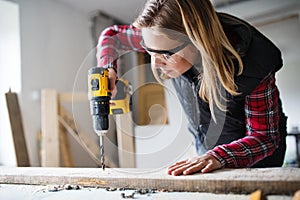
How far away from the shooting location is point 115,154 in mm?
1575

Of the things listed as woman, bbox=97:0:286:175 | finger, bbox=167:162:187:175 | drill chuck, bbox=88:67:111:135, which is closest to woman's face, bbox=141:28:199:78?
woman, bbox=97:0:286:175

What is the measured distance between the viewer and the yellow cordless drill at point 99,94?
0.91 meters

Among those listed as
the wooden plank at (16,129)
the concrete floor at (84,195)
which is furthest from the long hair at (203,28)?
the wooden plank at (16,129)

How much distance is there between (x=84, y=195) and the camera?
0.74 meters

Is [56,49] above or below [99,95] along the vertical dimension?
above

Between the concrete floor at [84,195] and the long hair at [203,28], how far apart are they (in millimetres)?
332

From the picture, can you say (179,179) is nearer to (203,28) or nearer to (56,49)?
(203,28)

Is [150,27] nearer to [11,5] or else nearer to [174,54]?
[174,54]

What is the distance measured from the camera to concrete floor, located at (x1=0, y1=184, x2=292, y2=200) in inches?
25.9

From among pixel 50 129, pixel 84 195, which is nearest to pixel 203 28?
pixel 84 195

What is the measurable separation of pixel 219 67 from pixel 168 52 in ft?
0.48

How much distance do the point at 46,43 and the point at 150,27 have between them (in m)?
2.30

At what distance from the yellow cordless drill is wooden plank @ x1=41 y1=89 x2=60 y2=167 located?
130 centimetres

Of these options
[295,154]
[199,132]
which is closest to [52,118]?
[199,132]
